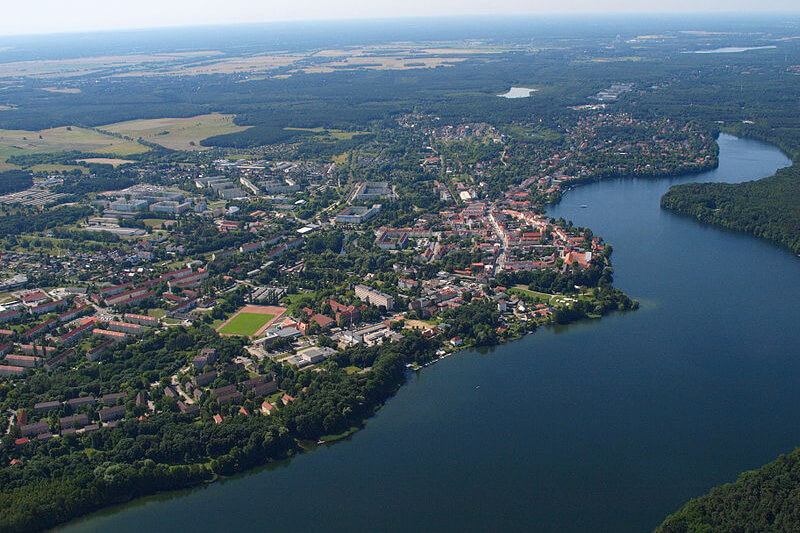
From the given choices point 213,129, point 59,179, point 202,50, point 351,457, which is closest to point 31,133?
point 213,129

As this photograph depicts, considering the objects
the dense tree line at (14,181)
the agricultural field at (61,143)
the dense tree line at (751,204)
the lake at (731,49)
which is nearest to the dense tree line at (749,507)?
the dense tree line at (751,204)

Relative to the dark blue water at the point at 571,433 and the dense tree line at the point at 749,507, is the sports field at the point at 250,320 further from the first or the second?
the dense tree line at the point at 749,507

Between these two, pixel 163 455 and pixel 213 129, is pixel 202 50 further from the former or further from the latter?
pixel 163 455

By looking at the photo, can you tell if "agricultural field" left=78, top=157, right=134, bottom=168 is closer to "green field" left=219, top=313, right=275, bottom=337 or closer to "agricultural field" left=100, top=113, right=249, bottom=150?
"agricultural field" left=100, top=113, right=249, bottom=150

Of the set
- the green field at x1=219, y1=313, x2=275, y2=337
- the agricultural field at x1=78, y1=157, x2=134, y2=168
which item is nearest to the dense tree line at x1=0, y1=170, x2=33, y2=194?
Answer: the agricultural field at x1=78, y1=157, x2=134, y2=168

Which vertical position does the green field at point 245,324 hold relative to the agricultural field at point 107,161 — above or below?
below
